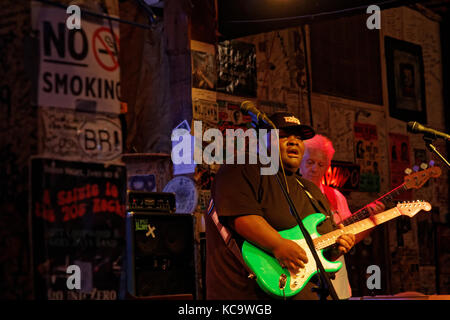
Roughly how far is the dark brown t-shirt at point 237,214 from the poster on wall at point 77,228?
0.49 m

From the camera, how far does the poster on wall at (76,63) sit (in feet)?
8.71

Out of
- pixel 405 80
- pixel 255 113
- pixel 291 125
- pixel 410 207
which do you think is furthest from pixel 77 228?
pixel 405 80

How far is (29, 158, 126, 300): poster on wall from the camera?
2.62 meters

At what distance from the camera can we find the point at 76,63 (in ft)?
9.16

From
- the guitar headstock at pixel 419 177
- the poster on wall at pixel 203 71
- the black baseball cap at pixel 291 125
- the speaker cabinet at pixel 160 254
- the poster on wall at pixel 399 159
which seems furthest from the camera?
the poster on wall at pixel 399 159

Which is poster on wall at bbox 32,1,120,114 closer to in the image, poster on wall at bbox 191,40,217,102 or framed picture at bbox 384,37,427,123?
poster on wall at bbox 191,40,217,102

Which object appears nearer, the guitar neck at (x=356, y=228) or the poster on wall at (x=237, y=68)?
the guitar neck at (x=356, y=228)

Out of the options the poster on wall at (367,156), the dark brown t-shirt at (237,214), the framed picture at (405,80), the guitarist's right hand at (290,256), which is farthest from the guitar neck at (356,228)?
the framed picture at (405,80)

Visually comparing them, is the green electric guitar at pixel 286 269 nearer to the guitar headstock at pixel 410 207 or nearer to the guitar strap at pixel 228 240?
the guitar strap at pixel 228 240

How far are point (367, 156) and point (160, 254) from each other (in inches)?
151

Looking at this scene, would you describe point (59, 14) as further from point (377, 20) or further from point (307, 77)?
point (377, 20)

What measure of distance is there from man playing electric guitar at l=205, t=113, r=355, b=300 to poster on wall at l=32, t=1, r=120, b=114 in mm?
718

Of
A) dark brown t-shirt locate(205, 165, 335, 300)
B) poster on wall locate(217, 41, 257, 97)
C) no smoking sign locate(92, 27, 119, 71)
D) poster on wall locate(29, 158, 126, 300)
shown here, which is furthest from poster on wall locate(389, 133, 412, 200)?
no smoking sign locate(92, 27, 119, 71)
